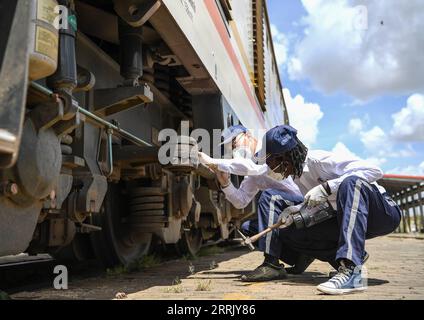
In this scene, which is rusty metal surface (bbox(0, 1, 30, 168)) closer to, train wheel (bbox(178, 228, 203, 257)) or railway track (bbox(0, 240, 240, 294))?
railway track (bbox(0, 240, 240, 294))

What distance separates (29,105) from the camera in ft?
6.58

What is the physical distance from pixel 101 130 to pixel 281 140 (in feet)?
3.50

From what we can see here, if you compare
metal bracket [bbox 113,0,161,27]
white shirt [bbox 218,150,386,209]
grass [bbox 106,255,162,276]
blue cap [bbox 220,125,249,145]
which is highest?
metal bracket [bbox 113,0,161,27]

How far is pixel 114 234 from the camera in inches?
157

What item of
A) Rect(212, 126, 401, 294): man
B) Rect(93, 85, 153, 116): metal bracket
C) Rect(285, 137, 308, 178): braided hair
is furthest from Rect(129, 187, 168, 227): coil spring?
Rect(285, 137, 308, 178): braided hair

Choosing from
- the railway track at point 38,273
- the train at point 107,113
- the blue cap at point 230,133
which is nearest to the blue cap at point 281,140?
the train at point 107,113

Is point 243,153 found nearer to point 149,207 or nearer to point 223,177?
point 223,177

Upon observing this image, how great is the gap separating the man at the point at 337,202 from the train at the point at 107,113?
0.74 meters

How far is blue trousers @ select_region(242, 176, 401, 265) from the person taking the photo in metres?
2.90

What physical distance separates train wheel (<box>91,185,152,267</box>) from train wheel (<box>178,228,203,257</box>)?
1622 millimetres

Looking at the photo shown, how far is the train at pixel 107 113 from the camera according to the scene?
176 centimetres

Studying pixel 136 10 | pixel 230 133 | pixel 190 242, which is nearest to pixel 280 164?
pixel 230 133
